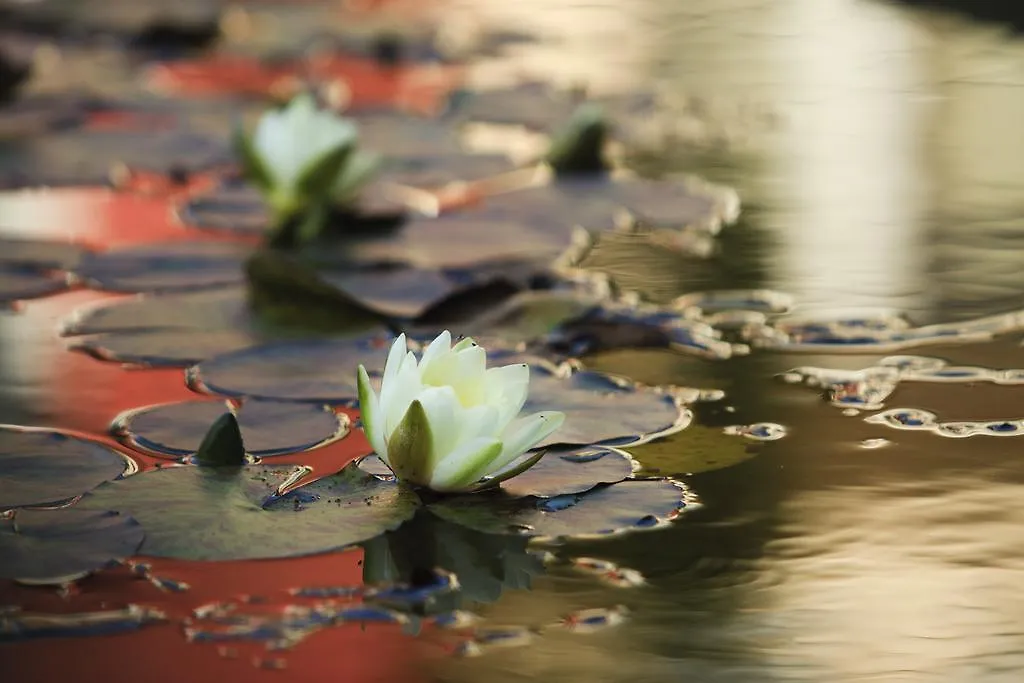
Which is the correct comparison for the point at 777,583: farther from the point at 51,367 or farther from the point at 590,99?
the point at 590,99

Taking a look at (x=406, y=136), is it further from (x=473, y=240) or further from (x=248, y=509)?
(x=248, y=509)

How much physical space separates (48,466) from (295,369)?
0.32m

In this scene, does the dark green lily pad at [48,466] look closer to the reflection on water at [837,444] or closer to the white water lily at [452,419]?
the white water lily at [452,419]

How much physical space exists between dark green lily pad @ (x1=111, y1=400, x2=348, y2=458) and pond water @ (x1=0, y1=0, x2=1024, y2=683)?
73mm

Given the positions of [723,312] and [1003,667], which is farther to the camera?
[723,312]

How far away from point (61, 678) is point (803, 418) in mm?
677

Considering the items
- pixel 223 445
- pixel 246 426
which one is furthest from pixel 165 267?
pixel 223 445

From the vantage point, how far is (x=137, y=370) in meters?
1.47

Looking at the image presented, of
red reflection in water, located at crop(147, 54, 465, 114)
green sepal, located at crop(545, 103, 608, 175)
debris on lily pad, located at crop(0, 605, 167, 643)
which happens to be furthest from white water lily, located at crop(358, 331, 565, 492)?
red reflection in water, located at crop(147, 54, 465, 114)

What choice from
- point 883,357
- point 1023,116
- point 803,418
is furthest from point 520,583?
point 1023,116

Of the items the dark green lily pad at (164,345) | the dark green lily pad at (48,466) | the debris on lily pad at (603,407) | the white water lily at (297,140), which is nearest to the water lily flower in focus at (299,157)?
the white water lily at (297,140)

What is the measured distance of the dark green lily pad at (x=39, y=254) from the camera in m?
1.82

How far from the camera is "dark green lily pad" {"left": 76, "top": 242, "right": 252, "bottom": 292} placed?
1.75m

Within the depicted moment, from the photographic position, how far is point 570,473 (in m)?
1.15
